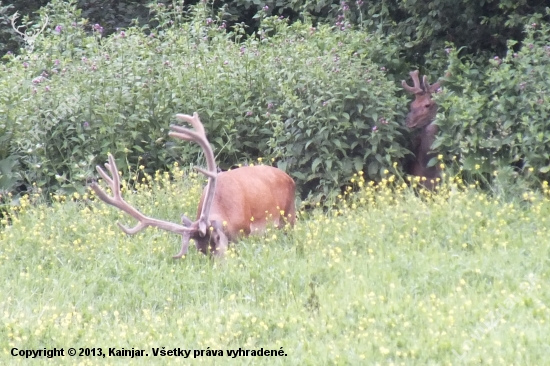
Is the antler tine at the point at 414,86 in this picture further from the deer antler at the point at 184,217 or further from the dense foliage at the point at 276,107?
the deer antler at the point at 184,217

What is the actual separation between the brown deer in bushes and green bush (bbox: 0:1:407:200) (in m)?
0.85

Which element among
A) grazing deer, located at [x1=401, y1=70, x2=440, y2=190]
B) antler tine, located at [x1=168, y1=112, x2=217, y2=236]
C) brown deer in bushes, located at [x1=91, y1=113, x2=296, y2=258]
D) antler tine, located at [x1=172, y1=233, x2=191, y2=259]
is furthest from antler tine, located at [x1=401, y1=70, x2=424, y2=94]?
antler tine, located at [x1=172, y1=233, x2=191, y2=259]

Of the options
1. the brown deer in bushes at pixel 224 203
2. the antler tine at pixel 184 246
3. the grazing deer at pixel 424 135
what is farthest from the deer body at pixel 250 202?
the grazing deer at pixel 424 135

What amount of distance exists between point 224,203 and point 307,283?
1161mm

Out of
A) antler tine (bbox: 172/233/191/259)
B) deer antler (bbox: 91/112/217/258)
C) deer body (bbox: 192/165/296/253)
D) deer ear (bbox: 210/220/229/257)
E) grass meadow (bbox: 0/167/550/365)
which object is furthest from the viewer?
deer body (bbox: 192/165/296/253)

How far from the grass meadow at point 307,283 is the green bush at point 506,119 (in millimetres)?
327

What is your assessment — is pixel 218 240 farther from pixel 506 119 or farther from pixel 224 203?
pixel 506 119

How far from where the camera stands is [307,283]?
267 inches

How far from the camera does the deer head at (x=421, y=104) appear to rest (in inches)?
365

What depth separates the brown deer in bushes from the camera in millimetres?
7121

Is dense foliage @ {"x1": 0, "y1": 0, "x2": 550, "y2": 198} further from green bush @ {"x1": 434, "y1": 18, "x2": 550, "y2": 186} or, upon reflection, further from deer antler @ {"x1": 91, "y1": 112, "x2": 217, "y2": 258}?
deer antler @ {"x1": 91, "y1": 112, "x2": 217, "y2": 258}

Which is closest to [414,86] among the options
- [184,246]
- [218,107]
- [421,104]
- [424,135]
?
[421,104]

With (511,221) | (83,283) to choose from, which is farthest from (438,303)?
(83,283)

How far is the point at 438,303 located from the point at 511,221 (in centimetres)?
182
